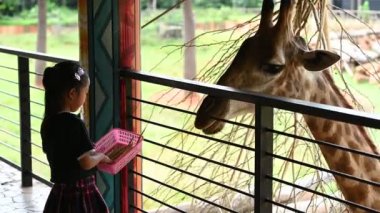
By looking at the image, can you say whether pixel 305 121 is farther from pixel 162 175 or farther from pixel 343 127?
pixel 162 175

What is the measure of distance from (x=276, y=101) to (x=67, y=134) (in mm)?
751

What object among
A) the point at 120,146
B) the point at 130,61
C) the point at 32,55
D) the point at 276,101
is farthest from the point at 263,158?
the point at 32,55

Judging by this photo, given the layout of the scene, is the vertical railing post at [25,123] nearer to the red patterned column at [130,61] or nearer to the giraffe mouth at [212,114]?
the red patterned column at [130,61]

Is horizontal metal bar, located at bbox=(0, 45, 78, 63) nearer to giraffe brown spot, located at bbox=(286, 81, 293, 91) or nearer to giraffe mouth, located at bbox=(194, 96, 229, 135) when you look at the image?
giraffe mouth, located at bbox=(194, 96, 229, 135)

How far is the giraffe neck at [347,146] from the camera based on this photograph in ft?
8.93

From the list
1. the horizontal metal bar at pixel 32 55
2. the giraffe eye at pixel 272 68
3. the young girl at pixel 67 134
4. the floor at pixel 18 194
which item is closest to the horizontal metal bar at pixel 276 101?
the giraffe eye at pixel 272 68

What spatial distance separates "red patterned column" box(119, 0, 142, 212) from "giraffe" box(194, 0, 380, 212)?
61 cm

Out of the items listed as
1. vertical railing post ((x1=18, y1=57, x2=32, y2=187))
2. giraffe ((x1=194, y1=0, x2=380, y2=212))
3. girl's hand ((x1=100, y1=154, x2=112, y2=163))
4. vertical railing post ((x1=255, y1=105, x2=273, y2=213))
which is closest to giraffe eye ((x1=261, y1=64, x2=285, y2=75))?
giraffe ((x1=194, y1=0, x2=380, y2=212))

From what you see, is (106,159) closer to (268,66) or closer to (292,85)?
(268,66)

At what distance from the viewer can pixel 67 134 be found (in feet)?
7.47

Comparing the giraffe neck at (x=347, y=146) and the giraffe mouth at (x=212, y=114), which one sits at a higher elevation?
the giraffe mouth at (x=212, y=114)

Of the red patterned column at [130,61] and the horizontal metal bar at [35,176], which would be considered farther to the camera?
the horizontal metal bar at [35,176]

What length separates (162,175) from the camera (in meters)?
3.80

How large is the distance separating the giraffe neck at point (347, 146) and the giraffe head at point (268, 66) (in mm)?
131
